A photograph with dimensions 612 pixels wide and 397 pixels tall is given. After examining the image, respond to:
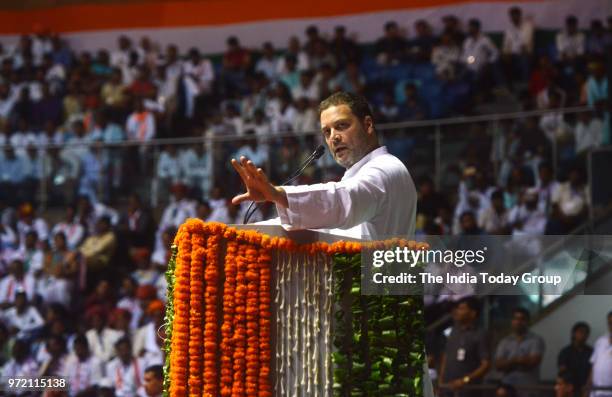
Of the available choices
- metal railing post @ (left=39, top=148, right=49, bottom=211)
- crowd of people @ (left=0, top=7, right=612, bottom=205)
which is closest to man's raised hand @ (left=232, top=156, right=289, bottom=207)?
crowd of people @ (left=0, top=7, right=612, bottom=205)

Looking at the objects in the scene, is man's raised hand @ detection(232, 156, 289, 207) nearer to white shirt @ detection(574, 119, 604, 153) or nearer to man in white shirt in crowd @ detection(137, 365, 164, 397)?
man in white shirt in crowd @ detection(137, 365, 164, 397)

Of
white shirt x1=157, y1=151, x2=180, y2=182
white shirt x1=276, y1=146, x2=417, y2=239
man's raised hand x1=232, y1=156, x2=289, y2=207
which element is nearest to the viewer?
man's raised hand x1=232, y1=156, x2=289, y2=207

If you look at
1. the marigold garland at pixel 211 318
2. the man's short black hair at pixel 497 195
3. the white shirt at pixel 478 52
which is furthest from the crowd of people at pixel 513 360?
the marigold garland at pixel 211 318

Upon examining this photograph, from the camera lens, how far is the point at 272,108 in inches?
537

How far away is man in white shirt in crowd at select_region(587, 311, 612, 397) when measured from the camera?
27.2 ft

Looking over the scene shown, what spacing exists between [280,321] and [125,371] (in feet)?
22.4

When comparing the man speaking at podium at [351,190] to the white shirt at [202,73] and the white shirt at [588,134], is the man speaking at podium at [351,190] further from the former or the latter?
the white shirt at [202,73]

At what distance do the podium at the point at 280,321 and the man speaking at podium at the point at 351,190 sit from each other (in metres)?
0.12

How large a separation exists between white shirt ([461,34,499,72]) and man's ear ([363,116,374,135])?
8.81m

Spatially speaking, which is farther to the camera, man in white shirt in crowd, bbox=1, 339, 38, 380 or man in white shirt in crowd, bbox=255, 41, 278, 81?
man in white shirt in crowd, bbox=255, 41, 278, 81

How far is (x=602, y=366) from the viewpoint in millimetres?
8367

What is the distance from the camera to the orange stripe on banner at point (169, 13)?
1534 cm

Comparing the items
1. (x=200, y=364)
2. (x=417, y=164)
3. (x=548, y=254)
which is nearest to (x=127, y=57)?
(x=417, y=164)

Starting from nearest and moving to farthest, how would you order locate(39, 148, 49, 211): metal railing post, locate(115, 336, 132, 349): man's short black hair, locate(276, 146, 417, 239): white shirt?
locate(276, 146, 417, 239): white shirt < locate(115, 336, 132, 349): man's short black hair < locate(39, 148, 49, 211): metal railing post
